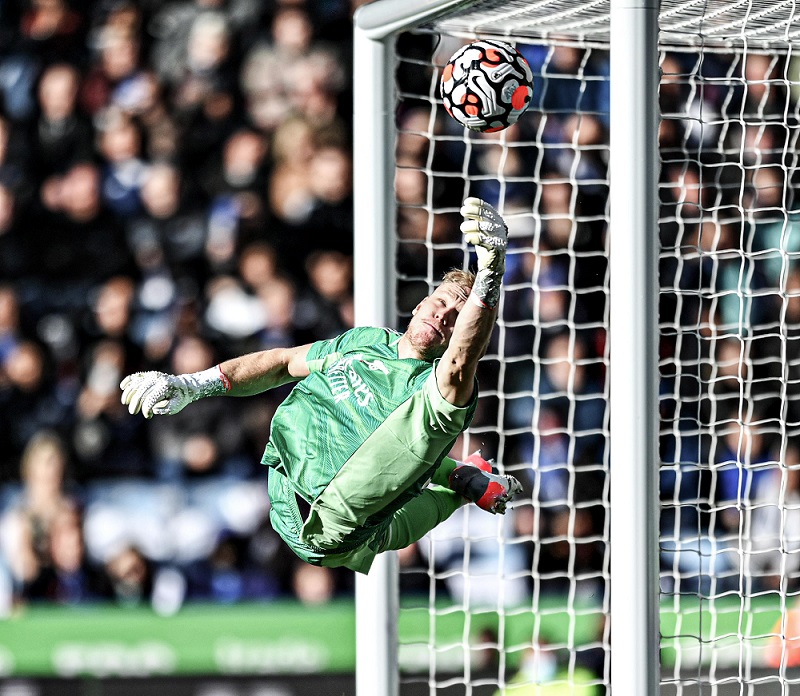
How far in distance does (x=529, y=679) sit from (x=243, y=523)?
3.99 ft

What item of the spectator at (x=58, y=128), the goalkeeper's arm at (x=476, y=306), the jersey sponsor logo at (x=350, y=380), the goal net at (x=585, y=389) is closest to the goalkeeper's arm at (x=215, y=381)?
the jersey sponsor logo at (x=350, y=380)

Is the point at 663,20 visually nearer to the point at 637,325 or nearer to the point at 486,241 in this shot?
the point at 637,325

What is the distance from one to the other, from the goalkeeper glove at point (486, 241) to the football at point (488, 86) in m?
0.45

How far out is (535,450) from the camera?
428cm

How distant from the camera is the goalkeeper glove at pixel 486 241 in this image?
6.84 feet

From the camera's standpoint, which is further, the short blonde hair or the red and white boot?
the red and white boot

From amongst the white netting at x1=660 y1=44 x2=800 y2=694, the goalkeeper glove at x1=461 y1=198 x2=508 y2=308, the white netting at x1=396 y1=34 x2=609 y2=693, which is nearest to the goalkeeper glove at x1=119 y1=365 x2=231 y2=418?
the goalkeeper glove at x1=461 y1=198 x2=508 y2=308

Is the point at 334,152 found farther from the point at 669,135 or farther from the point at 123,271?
the point at 669,135

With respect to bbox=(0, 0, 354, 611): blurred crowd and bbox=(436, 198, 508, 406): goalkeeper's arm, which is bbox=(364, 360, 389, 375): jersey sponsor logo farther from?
bbox=(0, 0, 354, 611): blurred crowd

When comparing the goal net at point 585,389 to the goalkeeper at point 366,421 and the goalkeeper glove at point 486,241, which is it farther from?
the goalkeeper glove at point 486,241

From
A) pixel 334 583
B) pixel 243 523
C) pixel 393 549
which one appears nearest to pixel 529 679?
pixel 334 583

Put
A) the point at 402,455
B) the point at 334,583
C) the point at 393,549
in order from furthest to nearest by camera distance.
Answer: the point at 334,583 → the point at 393,549 → the point at 402,455

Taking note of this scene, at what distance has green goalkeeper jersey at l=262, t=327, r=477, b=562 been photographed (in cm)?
248

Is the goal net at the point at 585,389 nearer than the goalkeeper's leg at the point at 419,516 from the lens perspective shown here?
No
